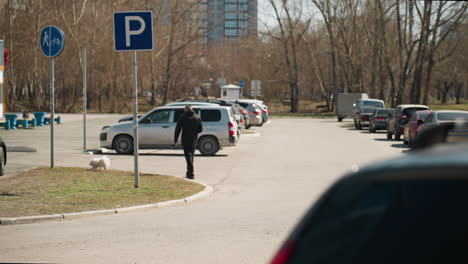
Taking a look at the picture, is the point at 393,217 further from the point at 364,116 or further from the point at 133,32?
the point at 364,116

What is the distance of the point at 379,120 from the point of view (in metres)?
43.4

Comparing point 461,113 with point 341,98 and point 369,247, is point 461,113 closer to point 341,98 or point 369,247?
point 369,247

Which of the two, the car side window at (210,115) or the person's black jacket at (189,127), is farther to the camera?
the car side window at (210,115)

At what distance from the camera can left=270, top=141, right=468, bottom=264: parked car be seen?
7.89 feet

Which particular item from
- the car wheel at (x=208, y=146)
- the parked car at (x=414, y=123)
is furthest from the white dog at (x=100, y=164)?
the parked car at (x=414, y=123)

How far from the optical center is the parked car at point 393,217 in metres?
2.40

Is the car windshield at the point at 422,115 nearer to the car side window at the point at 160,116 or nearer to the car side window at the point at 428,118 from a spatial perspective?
the car side window at the point at 428,118

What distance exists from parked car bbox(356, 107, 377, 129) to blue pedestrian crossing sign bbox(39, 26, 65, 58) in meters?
31.2

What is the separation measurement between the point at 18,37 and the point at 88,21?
26.0 feet

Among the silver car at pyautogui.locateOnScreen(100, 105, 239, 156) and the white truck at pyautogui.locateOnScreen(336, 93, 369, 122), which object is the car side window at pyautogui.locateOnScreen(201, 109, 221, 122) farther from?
the white truck at pyautogui.locateOnScreen(336, 93, 369, 122)

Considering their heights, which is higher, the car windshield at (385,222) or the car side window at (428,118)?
the car windshield at (385,222)

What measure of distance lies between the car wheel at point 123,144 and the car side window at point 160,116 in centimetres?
105

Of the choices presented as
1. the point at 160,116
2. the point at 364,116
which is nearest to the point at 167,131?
the point at 160,116

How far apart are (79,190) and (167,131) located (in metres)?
11.0
